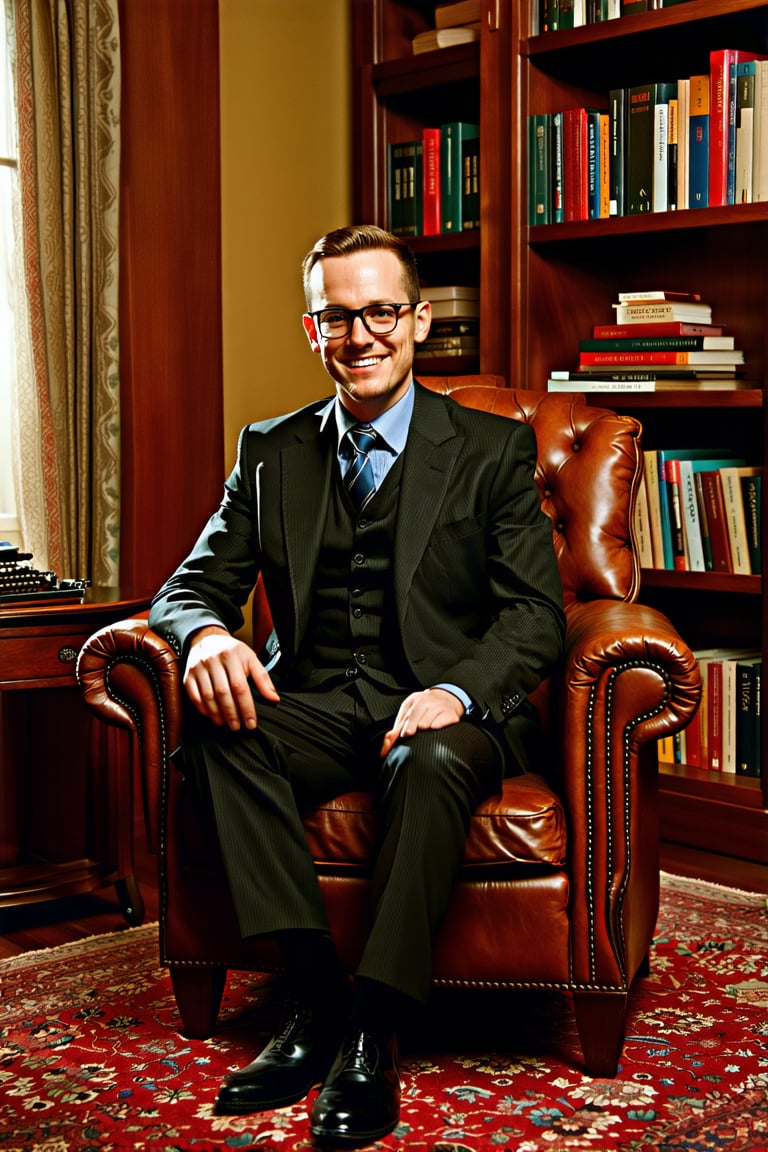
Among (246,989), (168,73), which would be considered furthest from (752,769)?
(168,73)

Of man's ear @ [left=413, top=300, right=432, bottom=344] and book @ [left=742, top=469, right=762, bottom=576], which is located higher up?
man's ear @ [left=413, top=300, right=432, bottom=344]

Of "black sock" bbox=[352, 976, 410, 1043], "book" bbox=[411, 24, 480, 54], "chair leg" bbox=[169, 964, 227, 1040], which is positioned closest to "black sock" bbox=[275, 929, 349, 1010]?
"black sock" bbox=[352, 976, 410, 1043]

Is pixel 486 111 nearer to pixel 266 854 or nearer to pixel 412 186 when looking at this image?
pixel 412 186

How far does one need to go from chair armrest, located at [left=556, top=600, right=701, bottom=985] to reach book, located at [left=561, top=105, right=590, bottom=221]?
1.60m

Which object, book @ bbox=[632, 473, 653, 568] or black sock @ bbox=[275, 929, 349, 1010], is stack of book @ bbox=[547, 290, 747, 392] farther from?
black sock @ bbox=[275, 929, 349, 1010]

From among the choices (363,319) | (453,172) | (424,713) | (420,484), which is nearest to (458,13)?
(453,172)

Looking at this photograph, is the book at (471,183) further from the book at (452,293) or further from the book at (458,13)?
the book at (458,13)

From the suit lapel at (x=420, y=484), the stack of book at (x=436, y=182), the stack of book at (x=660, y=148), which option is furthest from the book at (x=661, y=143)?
the suit lapel at (x=420, y=484)

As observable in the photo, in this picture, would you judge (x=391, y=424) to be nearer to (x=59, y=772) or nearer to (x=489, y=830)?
(x=489, y=830)

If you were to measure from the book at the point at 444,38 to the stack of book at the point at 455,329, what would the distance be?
2.04 feet

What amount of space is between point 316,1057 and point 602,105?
102 inches

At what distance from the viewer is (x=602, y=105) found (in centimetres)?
347

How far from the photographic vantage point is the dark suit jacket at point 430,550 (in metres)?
2.06

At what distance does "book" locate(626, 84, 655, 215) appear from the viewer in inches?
122
